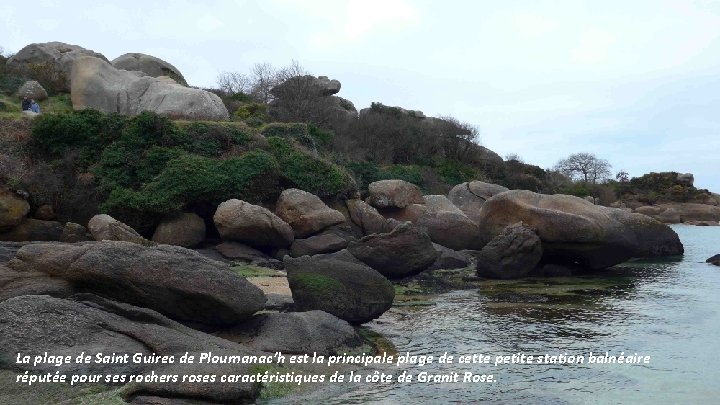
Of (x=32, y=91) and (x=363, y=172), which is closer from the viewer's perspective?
(x=32, y=91)

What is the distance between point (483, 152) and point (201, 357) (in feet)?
188

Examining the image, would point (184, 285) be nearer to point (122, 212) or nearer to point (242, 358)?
point (242, 358)

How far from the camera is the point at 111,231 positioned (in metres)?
19.3

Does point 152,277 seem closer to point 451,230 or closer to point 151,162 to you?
point 151,162

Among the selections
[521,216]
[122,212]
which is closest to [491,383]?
[521,216]

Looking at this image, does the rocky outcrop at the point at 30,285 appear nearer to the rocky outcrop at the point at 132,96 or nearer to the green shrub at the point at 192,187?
the green shrub at the point at 192,187

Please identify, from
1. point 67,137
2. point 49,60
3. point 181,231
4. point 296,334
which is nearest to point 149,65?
point 49,60

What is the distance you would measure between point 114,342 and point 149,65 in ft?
146

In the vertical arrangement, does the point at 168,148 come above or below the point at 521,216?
above

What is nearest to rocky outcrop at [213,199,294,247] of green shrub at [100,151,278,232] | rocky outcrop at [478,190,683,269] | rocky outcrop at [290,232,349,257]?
rocky outcrop at [290,232,349,257]

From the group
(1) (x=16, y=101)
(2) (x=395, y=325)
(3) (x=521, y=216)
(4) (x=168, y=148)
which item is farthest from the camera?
(1) (x=16, y=101)

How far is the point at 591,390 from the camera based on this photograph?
10102mm

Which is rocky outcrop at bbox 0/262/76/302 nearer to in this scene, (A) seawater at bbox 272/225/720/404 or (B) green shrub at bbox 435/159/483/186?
(A) seawater at bbox 272/225/720/404

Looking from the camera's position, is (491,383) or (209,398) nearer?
(209,398)
